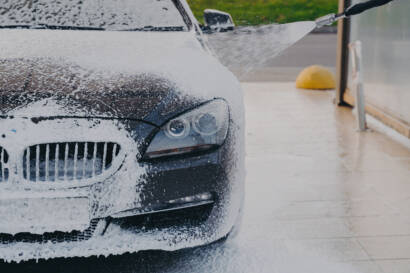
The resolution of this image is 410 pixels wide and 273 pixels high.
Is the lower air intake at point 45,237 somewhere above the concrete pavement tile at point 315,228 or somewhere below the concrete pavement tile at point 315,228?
above

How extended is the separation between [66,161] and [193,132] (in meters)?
0.56

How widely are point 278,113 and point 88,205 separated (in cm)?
541

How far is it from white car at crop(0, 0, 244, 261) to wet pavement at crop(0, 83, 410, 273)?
0.52 metres

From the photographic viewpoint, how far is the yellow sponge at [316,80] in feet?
32.9

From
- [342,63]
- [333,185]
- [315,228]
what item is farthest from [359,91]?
[315,228]

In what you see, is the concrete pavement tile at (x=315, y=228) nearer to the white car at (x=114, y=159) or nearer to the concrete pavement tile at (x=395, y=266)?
the concrete pavement tile at (x=395, y=266)

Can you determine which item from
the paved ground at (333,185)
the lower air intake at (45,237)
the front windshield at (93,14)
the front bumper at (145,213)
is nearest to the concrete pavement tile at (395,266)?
the paved ground at (333,185)

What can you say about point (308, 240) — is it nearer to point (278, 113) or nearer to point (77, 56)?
point (77, 56)

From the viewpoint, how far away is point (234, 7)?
25641 millimetres

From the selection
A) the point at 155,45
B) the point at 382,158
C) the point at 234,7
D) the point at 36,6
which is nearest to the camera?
the point at 155,45

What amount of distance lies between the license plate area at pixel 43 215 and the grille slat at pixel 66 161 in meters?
0.09

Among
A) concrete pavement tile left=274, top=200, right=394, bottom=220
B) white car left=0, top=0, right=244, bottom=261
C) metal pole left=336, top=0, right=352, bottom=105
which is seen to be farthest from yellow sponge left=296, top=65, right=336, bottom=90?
white car left=0, top=0, right=244, bottom=261

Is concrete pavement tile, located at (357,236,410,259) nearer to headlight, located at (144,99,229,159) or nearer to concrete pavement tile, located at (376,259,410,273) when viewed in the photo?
concrete pavement tile, located at (376,259,410,273)

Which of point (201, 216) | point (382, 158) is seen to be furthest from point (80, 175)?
point (382, 158)
